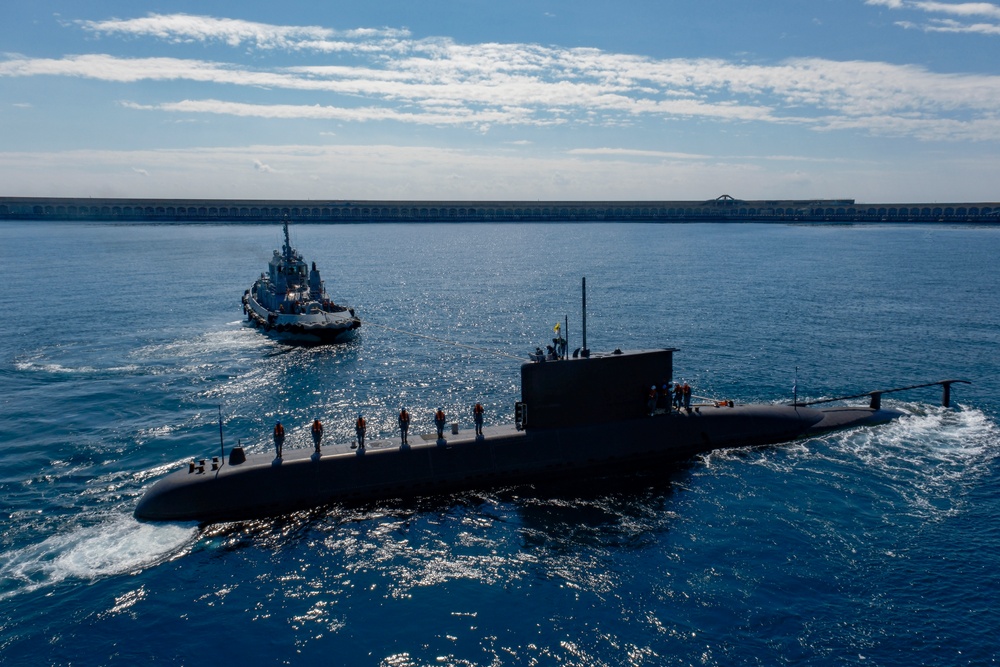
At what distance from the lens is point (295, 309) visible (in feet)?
197

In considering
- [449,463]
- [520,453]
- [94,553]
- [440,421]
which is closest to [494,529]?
[449,463]

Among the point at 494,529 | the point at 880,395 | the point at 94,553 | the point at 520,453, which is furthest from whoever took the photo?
the point at 880,395

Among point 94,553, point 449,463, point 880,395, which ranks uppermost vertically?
point 880,395

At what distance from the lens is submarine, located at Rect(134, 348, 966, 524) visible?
82.0ft

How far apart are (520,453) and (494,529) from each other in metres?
4.27

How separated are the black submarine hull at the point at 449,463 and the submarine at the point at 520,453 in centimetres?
4

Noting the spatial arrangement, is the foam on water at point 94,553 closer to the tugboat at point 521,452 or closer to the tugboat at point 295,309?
the tugboat at point 521,452

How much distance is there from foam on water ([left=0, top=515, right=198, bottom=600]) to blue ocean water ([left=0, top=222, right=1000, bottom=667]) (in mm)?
83

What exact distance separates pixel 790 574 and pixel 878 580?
2.44m

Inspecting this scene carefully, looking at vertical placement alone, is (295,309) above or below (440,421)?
above

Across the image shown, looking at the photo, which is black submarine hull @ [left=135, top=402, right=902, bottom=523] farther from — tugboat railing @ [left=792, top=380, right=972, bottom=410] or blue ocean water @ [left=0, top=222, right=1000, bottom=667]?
tugboat railing @ [left=792, top=380, right=972, bottom=410]

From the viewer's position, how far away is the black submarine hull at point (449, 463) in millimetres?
24812

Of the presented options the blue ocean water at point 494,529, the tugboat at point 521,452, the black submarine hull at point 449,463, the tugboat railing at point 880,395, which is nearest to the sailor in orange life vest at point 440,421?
the tugboat at point 521,452

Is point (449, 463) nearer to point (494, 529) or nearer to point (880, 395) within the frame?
point (494, 529)
